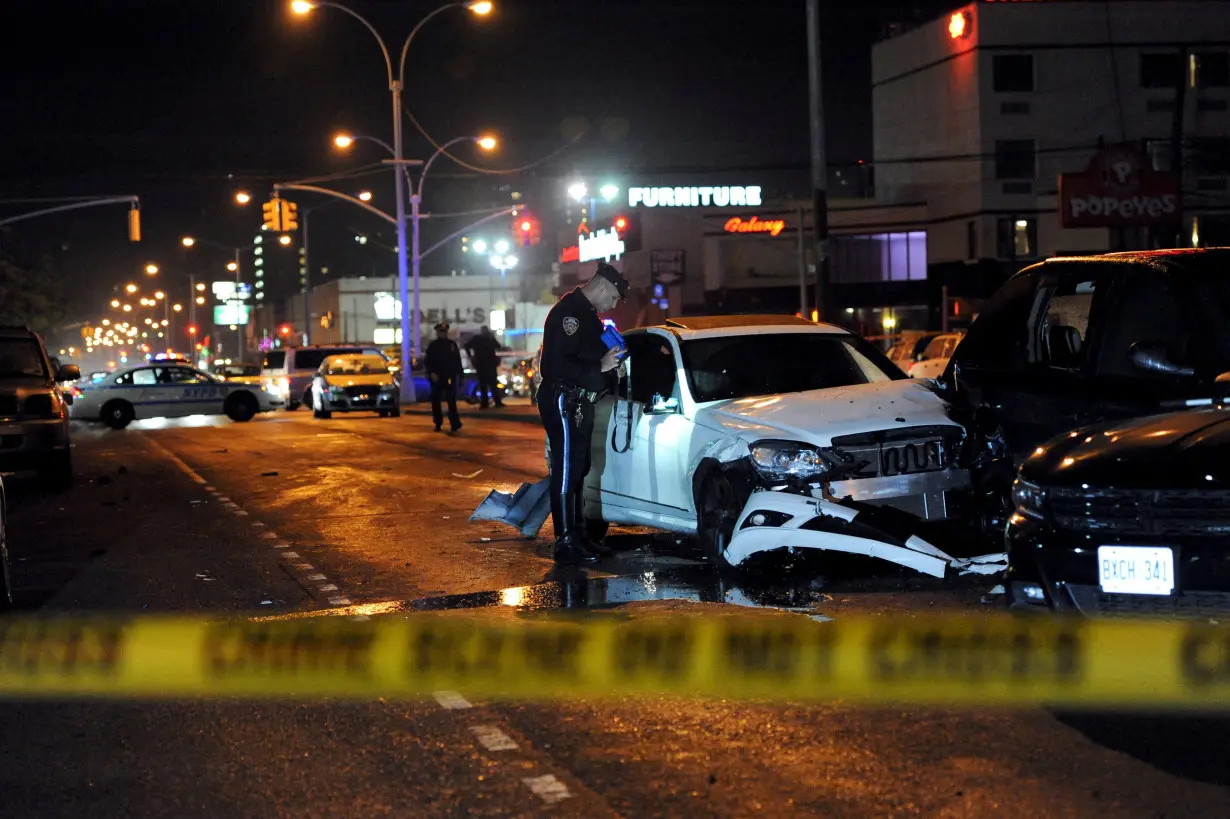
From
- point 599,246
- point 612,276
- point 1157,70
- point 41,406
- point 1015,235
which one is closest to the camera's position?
point 612,276

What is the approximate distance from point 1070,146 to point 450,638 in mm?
59245

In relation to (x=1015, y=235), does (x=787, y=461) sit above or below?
below

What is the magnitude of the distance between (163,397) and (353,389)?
5531 mm

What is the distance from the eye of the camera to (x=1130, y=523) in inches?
231

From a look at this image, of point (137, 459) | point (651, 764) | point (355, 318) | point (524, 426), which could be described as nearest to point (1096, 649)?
point (651, 764)

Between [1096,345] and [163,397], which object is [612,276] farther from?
[163,397]

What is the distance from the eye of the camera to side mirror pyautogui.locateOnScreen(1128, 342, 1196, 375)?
7.92m

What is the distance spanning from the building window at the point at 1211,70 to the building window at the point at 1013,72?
22.9 ft

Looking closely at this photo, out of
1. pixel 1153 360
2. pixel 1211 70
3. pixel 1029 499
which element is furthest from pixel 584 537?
pixel 1211 70

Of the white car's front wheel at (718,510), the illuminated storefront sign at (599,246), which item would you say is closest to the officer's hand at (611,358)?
the white car's front wheel at (718,510)

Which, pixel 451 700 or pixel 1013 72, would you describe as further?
pixel 1013 72

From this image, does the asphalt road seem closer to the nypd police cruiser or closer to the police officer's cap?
the police officer's cap

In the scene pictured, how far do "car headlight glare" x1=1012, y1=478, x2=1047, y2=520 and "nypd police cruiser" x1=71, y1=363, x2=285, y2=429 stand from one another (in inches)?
1272

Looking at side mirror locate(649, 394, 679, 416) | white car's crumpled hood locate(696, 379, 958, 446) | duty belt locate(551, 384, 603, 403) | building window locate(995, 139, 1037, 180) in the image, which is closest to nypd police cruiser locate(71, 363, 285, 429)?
duty belt locate(551, 384, 603, 403)
